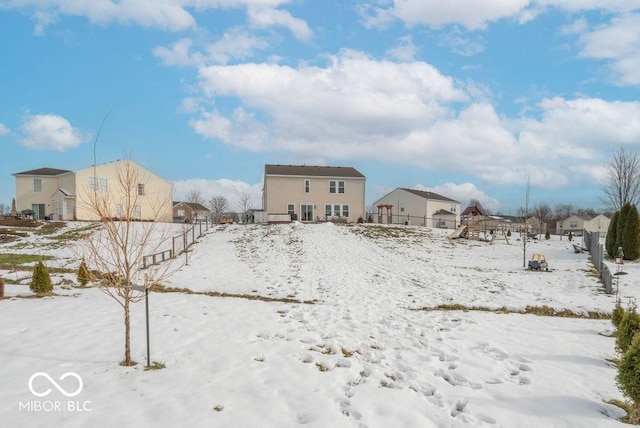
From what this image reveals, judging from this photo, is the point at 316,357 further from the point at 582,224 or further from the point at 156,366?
the point at 582,224

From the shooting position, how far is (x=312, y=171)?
→ 45000 millimetres

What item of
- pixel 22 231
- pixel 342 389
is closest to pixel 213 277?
pixel 342 389

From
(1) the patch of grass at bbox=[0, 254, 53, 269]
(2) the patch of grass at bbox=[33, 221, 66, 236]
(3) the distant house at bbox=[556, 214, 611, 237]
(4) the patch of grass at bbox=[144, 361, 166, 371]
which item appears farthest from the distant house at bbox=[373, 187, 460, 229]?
(4) the patch of grass at bbox=[144, 361, 166, 371]

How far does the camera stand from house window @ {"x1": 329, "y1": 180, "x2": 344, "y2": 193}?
44.0 metres

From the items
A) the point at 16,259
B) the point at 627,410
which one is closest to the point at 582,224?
the point at 627,410

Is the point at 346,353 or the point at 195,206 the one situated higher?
the point at 195,206

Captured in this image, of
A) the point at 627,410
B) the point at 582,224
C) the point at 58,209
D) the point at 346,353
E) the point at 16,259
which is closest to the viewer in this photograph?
the point at 627,410

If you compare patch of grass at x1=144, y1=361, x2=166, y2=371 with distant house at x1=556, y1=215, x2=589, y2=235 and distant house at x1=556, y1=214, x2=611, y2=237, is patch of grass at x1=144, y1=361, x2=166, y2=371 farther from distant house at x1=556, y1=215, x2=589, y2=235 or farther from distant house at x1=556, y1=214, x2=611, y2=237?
distant house at x1=556, y1=215, x2=589, y2=235

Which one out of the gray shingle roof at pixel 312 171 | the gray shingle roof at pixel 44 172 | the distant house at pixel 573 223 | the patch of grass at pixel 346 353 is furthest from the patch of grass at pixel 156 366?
the distant house at pixel 573 223

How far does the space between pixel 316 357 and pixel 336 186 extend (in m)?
38.7

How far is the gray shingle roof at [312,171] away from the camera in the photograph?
43719 millimetres

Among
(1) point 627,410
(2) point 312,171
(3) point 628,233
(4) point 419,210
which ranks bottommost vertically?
(1) point 627,410

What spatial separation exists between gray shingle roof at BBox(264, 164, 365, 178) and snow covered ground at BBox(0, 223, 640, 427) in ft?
101

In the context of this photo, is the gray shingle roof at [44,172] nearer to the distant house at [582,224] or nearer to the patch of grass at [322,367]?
the patch of grass at [322,367]
